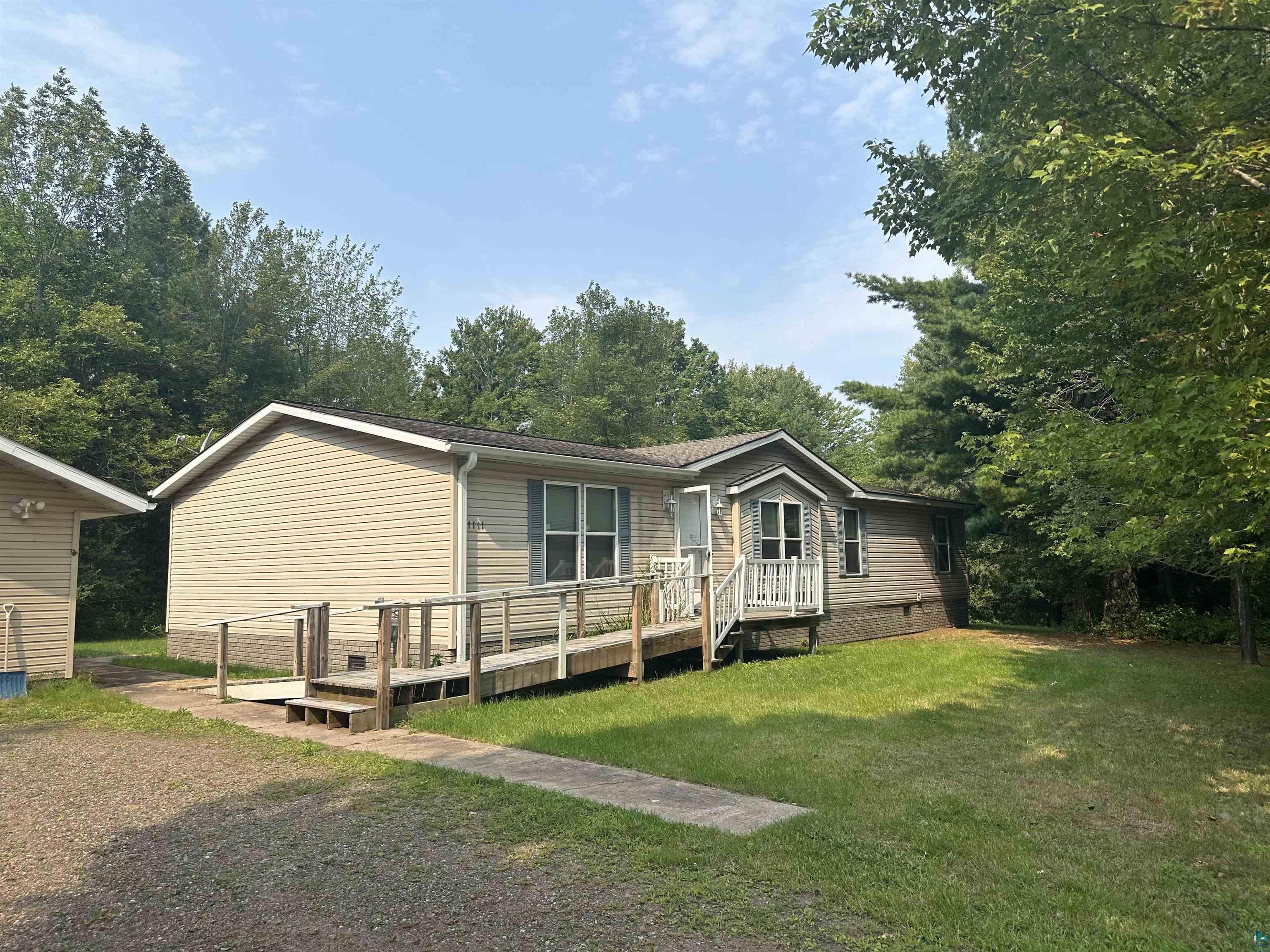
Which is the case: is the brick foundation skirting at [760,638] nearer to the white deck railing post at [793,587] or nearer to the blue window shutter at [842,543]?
the white deck railing post at [793,587]

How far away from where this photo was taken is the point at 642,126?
572 inches

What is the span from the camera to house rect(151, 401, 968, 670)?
11.1 m

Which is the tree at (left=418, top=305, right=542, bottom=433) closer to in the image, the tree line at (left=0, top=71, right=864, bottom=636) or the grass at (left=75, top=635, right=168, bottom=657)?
the tree line at (left=0, top=71, right=864, bottom=636)

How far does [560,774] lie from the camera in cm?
614

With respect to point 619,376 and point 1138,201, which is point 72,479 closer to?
point 1138,201

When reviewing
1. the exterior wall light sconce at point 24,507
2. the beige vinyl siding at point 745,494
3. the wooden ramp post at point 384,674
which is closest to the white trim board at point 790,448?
the beige vinyl siding at point 745,494

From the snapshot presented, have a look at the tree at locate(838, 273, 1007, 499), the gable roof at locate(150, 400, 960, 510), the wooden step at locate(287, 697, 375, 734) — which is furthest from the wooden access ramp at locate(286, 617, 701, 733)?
the tree at locate(838, 273, 1007, 499)

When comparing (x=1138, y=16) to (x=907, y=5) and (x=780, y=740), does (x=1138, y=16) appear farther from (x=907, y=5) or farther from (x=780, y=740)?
(x=780, y=740)

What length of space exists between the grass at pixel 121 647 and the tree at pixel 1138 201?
56.6 feet

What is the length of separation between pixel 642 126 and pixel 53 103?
1122 inches

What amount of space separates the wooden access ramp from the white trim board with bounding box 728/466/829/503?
4058mm

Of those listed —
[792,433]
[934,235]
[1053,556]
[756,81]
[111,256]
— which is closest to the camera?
[934,235]

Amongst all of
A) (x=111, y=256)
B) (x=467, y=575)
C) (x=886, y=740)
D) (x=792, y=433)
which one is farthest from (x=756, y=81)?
(x=792, y=433)

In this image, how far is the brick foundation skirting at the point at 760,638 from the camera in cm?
1184
